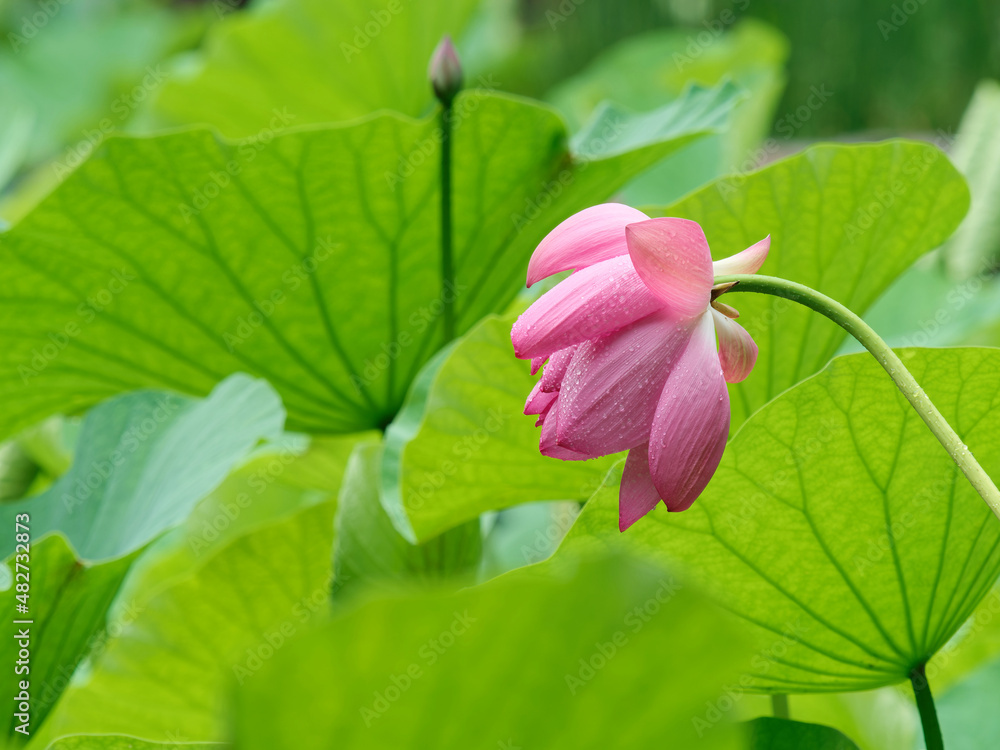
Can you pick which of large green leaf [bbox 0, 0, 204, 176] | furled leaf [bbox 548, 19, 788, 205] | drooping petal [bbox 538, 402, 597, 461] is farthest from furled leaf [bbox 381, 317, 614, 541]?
large green leaf [bbox 0, 0, 204, 176]

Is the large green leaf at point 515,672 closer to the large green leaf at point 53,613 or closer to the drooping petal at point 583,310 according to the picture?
the drooping petal at point 583,310

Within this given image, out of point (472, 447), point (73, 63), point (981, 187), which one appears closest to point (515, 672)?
point (472, 447)

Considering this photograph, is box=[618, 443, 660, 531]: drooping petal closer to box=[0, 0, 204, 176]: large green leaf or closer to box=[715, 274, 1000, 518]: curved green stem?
box=[715, 274, 1000, 518]: curved green stem

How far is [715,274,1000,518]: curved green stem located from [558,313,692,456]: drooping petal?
0.02 m

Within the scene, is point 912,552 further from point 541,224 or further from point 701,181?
point 701,181

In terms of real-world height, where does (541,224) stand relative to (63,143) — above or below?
above

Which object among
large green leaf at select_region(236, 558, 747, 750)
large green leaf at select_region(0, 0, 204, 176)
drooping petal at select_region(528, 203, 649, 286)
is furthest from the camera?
large green leaf at select_region(0, 0, 204, 176)

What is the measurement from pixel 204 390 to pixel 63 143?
145cm

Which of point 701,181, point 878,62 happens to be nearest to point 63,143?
point 701,181

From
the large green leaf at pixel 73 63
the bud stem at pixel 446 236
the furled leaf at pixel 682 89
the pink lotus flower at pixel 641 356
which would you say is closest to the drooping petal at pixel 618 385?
the pink lotus flower at pixel 641 356

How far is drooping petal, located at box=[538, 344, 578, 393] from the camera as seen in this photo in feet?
0.83

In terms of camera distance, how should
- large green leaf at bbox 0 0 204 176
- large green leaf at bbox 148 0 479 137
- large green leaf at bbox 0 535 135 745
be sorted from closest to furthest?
1. large green leaf at bbox 0 535 135 745
2. large green leaf at bbox 148 0 479 137
3. large green leaf at bbox 0 0 204 176

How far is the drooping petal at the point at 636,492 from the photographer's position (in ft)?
0.81

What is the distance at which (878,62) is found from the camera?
318 cm
